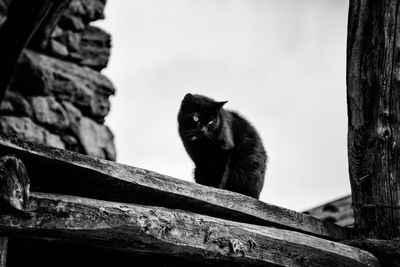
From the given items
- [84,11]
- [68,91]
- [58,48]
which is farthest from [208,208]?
[84,11]

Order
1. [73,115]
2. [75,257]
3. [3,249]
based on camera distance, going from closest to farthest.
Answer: [3,249]
[75,257]
[73,115]

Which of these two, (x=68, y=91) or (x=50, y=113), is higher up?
(x=68, y=91)

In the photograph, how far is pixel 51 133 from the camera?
654 centimetres

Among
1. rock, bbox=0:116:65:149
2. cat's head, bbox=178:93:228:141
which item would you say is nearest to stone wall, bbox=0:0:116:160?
rock, bbox=0:116:65:149

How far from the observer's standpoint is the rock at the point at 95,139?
6770mm

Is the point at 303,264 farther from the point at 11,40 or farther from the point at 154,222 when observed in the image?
the point at 11,40

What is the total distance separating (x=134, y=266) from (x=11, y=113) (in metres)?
4.12

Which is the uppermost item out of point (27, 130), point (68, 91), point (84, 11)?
point (84, 11)

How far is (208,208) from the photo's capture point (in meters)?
2.50

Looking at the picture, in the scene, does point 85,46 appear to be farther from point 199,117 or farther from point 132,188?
point 132,188

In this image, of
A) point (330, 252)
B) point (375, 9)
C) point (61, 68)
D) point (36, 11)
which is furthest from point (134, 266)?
point (61, 68)

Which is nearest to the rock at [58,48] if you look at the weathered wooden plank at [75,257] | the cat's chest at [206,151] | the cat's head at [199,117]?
the cat's head at [199,117]

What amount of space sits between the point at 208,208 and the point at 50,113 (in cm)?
446

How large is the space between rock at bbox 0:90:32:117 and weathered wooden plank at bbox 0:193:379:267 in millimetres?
4351
